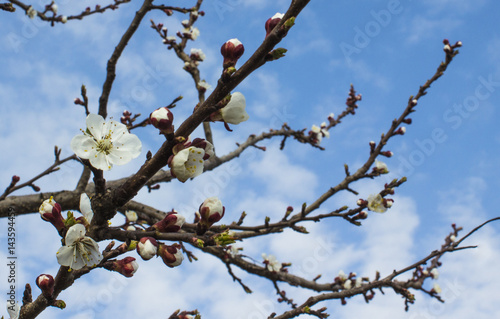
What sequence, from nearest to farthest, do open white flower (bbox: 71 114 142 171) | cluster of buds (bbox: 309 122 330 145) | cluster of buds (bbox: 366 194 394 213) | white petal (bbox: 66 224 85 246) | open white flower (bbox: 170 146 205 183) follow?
1. open white flower (bbox: 170 146 205 183)
2. white petal (bbox: 66 224 85 246)
3. open white flower (bbox: 71 114 142 171)
4. cluster of buds (bbox: 366 194 394 213)
5. cluster of buds (bbox: 309 122 330 145)

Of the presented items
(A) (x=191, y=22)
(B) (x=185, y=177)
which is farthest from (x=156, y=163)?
(A) (x=191, y=22)

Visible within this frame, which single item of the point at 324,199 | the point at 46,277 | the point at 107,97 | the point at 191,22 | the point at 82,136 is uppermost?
the point at 191,22

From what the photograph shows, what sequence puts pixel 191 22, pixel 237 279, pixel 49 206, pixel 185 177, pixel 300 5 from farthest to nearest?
1. pixel 191 22
2. pixel 237 279
3. pixel 49 206
4. pixel 185 177
5. pixel 300 5

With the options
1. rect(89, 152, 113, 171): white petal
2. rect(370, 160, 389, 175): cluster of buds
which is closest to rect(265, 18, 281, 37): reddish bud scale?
rect(89, 152, 113, 171): white petal

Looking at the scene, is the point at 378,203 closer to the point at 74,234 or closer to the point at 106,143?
the point at 106,143

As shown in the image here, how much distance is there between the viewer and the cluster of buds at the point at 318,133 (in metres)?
6.97

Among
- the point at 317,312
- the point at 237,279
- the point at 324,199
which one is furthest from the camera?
the point at 237,279

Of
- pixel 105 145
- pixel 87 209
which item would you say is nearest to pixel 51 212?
pixel 87 209

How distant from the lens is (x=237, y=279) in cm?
434

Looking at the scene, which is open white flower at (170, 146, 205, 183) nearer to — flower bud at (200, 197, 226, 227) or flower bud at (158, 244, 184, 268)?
flower bud at (200, 197, 226, 227)

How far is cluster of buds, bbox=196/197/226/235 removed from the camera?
1.58 meters

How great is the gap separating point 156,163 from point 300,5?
79 cm

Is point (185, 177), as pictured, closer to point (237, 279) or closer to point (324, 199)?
point (324, 199)

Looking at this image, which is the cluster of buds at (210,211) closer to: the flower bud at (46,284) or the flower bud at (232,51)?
the flower bud at (232,51)
